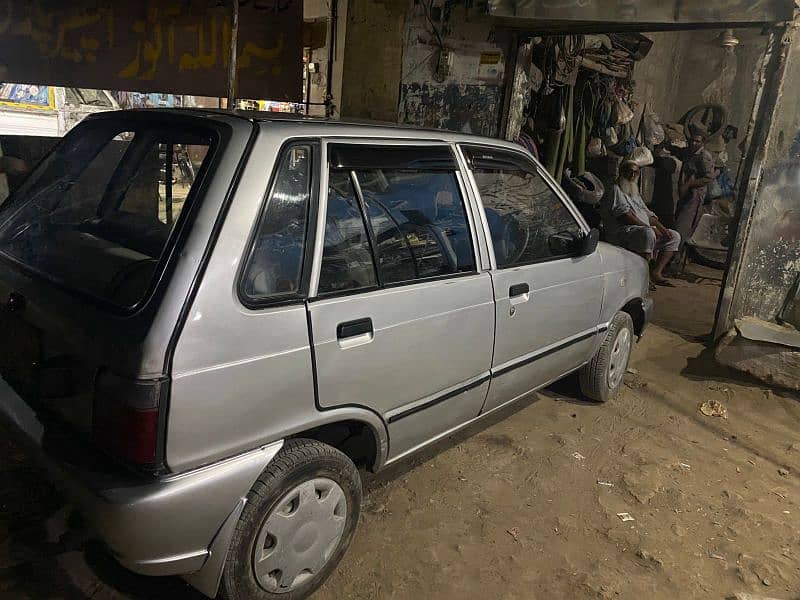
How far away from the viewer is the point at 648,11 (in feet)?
15.3

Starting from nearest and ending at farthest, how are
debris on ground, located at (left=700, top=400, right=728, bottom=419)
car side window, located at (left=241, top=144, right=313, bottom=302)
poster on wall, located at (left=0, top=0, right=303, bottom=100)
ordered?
car side window, located at (left=241, top=144, right=313, bottom=302)
debris on ground, located at (left=700, top=400, right=728, bottom=419)
poster on wall, located at (left=0, top=0, right=303, bottom=100)

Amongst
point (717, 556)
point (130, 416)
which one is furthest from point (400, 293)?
point (717, 556)

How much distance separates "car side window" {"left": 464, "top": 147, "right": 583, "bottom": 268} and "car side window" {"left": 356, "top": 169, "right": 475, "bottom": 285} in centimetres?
22

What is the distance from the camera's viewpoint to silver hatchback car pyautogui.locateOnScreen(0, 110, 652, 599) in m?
1.66

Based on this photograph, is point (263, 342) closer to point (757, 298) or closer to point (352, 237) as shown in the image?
point (352, 237)

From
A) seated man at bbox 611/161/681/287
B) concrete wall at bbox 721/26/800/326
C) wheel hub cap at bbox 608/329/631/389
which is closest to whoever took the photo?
wheel hub cap at bbox 608/329/631/389

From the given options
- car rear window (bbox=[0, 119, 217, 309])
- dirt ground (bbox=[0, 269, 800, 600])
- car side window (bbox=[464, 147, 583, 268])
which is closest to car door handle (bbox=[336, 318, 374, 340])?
car rear window (bbox=[0, 119, 217, 309])

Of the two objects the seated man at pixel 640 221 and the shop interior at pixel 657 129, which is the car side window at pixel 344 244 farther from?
the seated man at pixel 640 221

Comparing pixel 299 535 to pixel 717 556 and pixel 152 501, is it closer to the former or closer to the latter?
pixel 152 501

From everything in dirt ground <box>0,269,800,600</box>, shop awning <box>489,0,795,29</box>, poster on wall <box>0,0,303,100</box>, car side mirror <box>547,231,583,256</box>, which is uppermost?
shop awning <box>489,0,795,29</box>

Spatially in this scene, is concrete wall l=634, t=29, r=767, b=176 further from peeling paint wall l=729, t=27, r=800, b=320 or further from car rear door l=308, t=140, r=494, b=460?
car rear door l=308, t=140, r=494, b=460

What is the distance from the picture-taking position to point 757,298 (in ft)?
15.6

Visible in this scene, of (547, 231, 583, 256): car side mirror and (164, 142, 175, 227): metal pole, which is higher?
(164, 142, 175, 227): metal pole

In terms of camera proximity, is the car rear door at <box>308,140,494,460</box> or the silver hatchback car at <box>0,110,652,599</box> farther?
the car rear door at <box>308,140,494,460</box>
